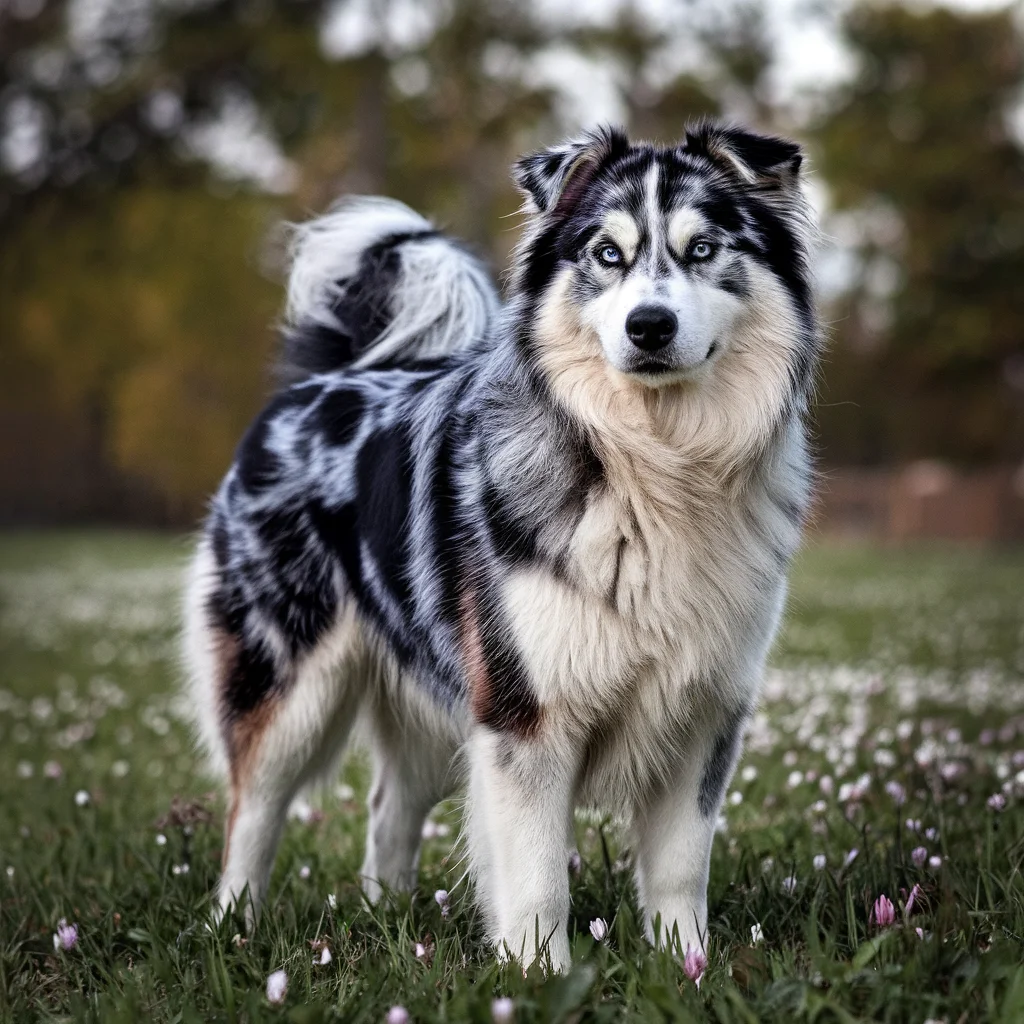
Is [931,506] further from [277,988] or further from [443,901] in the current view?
[277,988]

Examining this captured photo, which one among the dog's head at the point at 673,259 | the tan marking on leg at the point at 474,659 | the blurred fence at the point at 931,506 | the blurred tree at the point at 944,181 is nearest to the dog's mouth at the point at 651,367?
the dog's head at the point at 673,259

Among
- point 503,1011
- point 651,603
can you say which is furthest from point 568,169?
point 503,1011

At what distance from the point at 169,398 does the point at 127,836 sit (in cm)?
2744

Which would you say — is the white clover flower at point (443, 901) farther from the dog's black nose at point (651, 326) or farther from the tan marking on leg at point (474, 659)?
the dog's black nose at point (651, 326)

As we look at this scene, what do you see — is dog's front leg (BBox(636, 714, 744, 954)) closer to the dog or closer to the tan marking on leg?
the dog

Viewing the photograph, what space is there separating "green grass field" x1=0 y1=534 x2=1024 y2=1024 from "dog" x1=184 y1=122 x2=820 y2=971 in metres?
0.22

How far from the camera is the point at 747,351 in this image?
129 inches

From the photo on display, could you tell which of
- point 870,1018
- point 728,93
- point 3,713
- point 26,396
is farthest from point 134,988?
point 26,396

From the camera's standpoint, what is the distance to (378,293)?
14.8 feet

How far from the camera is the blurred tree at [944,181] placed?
25500 millimetres

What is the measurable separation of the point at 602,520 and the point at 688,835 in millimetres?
903

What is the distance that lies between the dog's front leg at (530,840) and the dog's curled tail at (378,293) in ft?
5.91

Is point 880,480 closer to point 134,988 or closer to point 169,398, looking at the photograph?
point 169,398

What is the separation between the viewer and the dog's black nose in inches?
118
